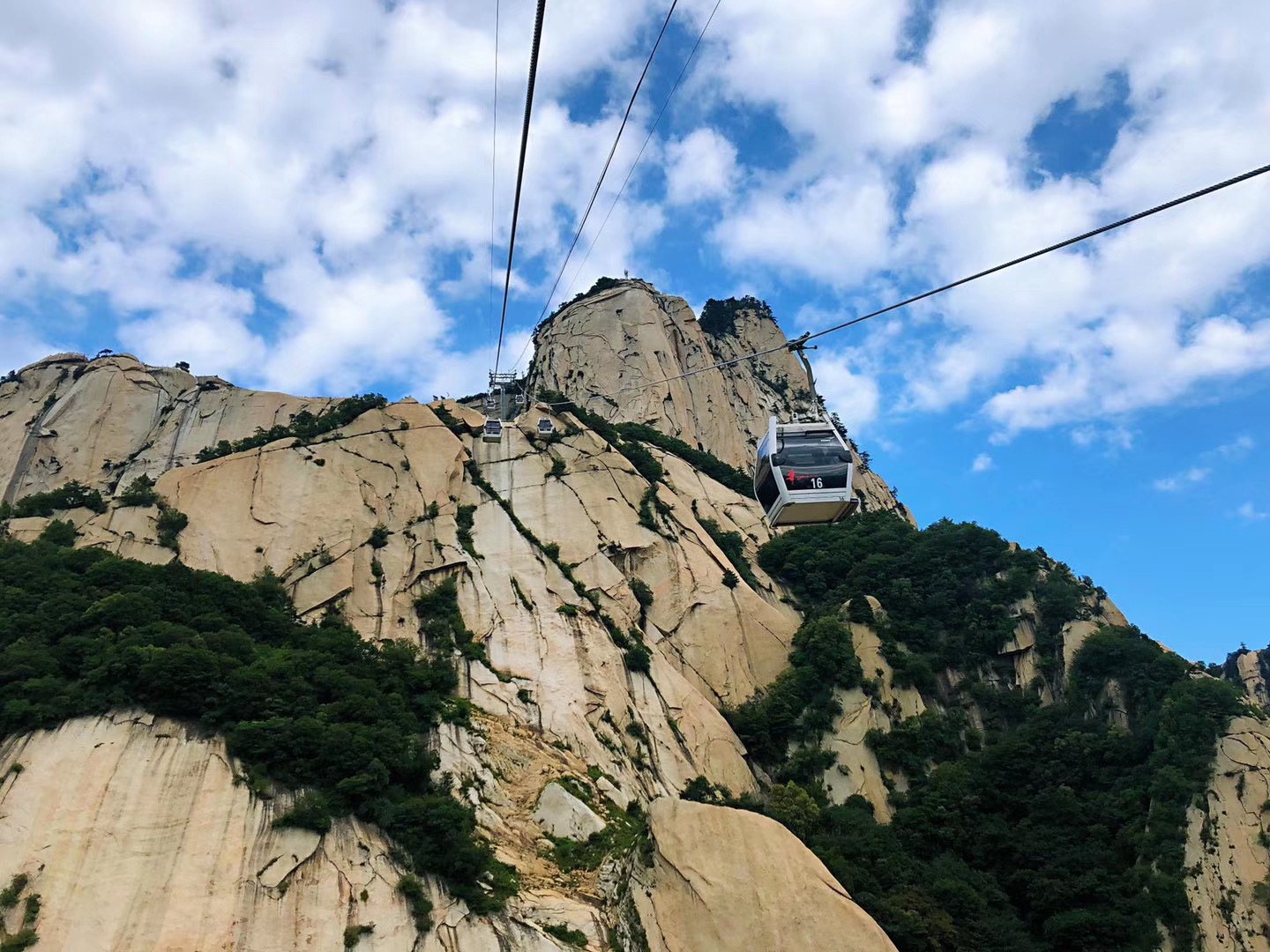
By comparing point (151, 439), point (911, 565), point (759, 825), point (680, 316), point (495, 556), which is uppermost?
point (680, 316)

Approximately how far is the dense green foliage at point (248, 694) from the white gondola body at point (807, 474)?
13840mm

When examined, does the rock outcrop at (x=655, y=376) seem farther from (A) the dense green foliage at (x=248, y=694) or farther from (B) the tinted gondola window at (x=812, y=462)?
(B) the tinted gondola window at (x=812, y=462)

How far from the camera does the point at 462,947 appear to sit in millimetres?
24688

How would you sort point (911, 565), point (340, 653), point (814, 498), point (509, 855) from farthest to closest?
point (911, 565), point (340, 653), point (509, 855), point (814, 498)

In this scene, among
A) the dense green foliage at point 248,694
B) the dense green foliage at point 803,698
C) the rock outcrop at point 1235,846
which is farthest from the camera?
the dense green foliage at point 803,698

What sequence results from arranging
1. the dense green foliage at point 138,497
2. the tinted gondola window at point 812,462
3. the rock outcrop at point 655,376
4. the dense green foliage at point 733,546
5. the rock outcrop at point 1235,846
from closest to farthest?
the tinted gondola window at point 812,462 → the rock outcrop at point 1235,846 → the dense green foliage at point 138,497 → the dense green foliage at point 733,546 → the rock outcrop at point 655,376

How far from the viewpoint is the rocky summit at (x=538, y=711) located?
25.3 meters

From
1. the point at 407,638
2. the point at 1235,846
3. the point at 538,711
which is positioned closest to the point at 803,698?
the point at 538,711

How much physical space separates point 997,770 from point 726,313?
59.9 meters

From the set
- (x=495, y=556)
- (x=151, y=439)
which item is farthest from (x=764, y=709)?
(x=151, y=439)

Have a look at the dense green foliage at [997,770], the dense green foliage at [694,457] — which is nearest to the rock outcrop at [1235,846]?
the dense green foliage at [997,770]

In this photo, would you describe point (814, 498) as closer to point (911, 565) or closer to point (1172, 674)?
point (1172, 674)

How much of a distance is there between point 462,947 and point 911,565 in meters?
34.2

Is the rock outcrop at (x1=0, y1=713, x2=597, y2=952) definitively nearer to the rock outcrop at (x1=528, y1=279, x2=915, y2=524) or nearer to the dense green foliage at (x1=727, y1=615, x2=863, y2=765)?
the dense green foliage at (x1=727, y1=615, x2=863, y2=765)
